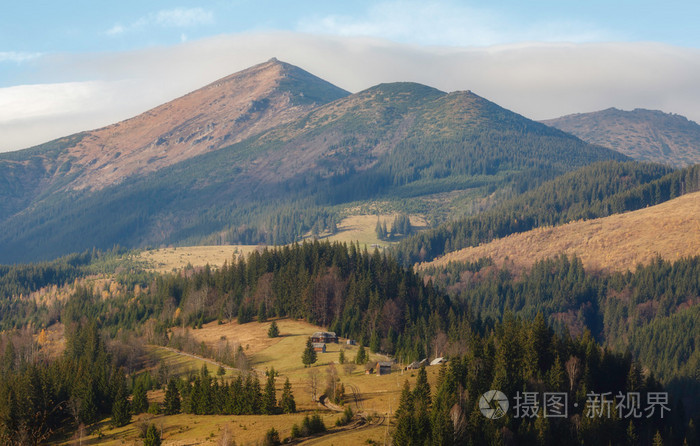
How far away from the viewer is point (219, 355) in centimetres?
17162

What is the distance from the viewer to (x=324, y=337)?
173 metres

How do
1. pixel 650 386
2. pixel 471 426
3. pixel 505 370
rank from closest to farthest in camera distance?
1. pixel 471 426
2. pixel 505 370
3. pixel 650 386

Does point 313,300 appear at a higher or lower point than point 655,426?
higher

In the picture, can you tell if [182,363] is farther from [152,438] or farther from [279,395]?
[152,438]

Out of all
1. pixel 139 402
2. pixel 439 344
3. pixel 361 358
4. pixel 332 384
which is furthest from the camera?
pixel 439 344

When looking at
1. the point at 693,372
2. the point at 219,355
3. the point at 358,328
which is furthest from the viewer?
the point at 693,372

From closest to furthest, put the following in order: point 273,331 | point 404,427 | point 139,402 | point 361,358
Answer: point 404,427 → point 139,402 → point 361,358 → point 273,331

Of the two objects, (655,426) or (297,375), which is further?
(297,375)

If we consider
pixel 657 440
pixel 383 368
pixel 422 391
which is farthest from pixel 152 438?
pixel 657 440

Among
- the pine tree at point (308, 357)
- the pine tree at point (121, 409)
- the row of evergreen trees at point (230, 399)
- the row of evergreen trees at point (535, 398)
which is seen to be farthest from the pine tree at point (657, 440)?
the pine tree at point (121, 409)

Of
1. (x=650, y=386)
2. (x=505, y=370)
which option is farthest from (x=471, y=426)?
(x=650, y=386)

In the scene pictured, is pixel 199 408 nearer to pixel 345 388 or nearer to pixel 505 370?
pixel 345 388

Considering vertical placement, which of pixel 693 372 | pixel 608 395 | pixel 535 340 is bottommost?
pixel 693 372

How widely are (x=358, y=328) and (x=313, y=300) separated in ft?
63.0
